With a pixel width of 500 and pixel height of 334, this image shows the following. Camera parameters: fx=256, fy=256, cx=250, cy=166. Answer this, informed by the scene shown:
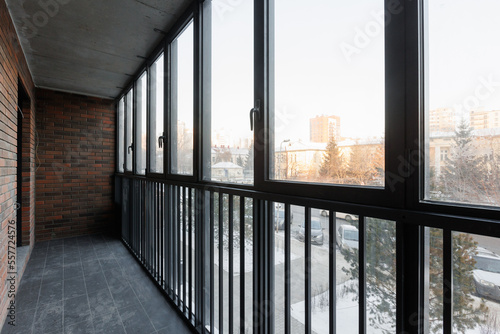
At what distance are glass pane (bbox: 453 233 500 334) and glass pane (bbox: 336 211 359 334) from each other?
0.31m

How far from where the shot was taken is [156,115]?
3.05 metres

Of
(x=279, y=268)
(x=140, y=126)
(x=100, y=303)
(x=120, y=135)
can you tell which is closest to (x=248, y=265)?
(x=279, y=268)

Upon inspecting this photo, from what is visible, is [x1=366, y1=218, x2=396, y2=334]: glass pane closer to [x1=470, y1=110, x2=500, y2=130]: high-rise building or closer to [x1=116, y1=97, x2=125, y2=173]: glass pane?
[x1=470, y1=110, x2=500, y2=130]: high-rise building

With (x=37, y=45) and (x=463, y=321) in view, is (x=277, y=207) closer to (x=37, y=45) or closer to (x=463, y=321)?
(x=463, y=321)

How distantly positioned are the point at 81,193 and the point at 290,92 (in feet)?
16.1

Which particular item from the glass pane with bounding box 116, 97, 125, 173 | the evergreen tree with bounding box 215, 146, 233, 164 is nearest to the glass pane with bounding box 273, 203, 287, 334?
the evergreen tree with bounding box 215, 146, 233, 164

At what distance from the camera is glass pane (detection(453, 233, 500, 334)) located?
2.26 ft

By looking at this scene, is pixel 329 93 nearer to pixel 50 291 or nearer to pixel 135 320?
pixel 135 320

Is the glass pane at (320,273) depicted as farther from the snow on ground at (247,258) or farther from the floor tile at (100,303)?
the floor tile at (100,303)

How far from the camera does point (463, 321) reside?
75cm

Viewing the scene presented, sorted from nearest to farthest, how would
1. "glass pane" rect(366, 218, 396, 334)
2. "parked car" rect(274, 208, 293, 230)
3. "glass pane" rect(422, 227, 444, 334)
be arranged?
"glass pane" rect(422, 227, 444, 334), "glass pane" rect(366, 218, 396, 334), "parked car" rect(274, 208, 293, 230)

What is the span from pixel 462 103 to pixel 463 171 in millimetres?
200

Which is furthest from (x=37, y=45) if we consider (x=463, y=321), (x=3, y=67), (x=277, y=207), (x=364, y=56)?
(x=463, y=321)

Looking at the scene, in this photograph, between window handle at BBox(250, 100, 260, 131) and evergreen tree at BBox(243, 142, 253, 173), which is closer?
Result: window handle at BBox(250, 100, 260, 131)
